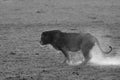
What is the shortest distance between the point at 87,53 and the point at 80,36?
19.4 inches

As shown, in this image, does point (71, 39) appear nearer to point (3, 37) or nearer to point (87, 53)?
point (87, 53)

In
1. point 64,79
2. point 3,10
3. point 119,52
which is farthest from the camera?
point 3,10

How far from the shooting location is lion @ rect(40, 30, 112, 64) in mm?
11150

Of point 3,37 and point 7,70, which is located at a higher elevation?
point 7,70

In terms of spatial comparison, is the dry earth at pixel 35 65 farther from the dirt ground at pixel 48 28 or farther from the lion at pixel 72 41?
the lion at pixel 72 41

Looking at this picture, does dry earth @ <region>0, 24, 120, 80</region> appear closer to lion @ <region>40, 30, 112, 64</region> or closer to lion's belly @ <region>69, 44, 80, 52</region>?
lion @ <region>40, 30, 112, 64</region>

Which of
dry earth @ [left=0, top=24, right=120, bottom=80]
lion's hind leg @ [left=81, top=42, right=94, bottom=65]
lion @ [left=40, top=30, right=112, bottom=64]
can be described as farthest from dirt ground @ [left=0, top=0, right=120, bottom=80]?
lion @ [left=40, top=30, right=112, bottom=64]

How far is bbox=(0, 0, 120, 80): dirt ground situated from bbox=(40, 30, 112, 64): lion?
376mm

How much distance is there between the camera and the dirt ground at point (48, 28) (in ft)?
33.1

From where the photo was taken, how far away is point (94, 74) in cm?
984

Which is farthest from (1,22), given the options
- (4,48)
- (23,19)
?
(4,48)

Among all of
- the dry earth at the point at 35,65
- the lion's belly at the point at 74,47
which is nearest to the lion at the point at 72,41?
Answer: the lion's belly at the point at 74,47

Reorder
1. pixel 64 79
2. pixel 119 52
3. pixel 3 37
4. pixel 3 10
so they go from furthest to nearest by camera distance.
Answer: pixel 3 10
pixel 3 37
pixel 119 52
pixel 64 79

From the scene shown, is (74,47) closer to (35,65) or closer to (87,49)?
(87,49)
